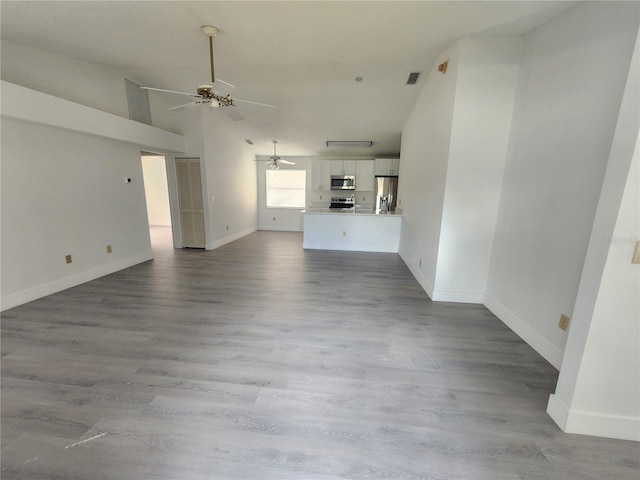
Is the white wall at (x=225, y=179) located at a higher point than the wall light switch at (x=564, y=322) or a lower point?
higher

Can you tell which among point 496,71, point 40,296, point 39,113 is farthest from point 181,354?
point 496,71

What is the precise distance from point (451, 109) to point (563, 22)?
94 cm

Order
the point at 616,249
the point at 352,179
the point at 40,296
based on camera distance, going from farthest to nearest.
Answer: the point at 352,179 < the point at 40,296 < the point at 616,249

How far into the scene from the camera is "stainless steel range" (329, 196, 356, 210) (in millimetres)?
7483

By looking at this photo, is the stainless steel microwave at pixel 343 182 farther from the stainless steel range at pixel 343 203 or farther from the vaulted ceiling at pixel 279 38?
the vaulted ceiling at pixel 279 38

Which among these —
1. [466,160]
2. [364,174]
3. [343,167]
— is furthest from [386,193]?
[466,160]

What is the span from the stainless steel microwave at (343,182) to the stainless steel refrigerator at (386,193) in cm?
70

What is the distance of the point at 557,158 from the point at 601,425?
6.00 ft

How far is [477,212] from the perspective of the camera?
2.77m

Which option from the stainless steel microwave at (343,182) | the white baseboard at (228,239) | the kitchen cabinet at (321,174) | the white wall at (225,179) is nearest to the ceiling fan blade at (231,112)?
the white wall at (225,179)

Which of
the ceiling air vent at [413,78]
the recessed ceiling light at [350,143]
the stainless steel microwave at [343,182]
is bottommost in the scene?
the stainless steel microwave at [343,182]

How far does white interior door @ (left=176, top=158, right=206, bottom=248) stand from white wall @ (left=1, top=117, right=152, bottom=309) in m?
1.00

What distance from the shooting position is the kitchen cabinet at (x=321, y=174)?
734 cm

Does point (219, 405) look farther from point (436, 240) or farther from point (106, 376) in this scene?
point (436, 240)
